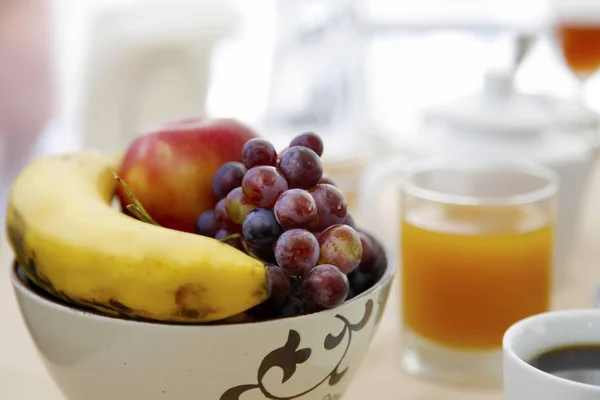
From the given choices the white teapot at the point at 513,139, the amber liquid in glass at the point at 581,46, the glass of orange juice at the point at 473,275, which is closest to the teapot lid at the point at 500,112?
the white teapot at the point at 513,139

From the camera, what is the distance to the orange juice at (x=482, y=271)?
0.62 metres

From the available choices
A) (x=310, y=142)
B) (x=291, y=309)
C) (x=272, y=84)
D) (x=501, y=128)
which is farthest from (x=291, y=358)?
(x=272, y=84)

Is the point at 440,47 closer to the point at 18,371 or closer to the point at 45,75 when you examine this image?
the point at 45,75

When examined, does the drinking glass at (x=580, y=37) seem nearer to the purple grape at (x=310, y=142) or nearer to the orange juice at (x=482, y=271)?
the orange juice at (x=482, y=271)

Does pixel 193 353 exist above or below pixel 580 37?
below

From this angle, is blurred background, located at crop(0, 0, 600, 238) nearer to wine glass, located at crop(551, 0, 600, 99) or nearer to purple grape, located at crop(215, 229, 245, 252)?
wine glass, located at crop(551, 0, 600, 99)

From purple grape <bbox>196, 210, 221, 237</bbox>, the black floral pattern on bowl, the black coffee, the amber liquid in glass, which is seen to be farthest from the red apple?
the amber liquid in glass

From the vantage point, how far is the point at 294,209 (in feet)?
1.44

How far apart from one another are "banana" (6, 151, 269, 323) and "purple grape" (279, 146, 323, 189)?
0.21 feet

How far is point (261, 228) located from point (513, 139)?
1.42ft

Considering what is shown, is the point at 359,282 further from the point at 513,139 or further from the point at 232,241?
the point at 513,139

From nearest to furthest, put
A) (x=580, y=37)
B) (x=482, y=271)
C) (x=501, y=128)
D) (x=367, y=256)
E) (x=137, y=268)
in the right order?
(x=137, y=268) < (x=367, y=256) < (x=482, y=271) < (x=501, y=128) < (x=580, y=37)

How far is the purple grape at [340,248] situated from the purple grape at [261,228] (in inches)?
1.1

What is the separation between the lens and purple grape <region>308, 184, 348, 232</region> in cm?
46
